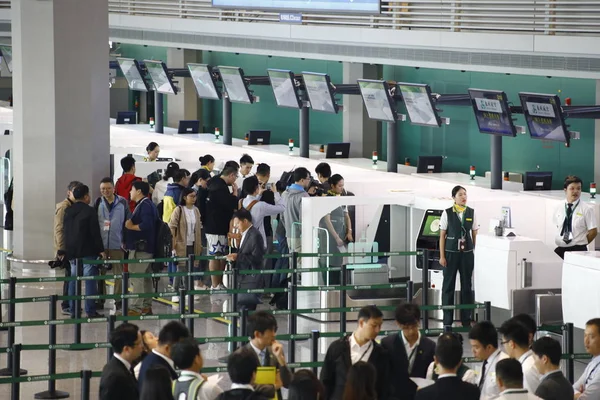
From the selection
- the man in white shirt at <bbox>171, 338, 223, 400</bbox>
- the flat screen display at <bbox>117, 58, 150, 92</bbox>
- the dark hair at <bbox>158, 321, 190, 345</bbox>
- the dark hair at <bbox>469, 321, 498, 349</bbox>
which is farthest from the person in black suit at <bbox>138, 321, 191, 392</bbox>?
the flat screen display at <bbox>117, 58, 150, 92</bbox>

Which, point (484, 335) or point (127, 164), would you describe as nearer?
point (484, 335)

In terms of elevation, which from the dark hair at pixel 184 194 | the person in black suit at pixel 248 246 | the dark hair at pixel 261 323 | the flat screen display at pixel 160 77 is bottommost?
the dark hair at pixel 261 323

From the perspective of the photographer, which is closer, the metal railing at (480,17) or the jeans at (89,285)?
the jeans at (89,285)

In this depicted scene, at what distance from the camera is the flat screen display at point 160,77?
87.0ft

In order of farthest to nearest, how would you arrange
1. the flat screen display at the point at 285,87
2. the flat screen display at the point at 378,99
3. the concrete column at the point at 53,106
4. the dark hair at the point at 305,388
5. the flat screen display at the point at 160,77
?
the flat screen display at the point at 160,77 < the flat screen display at the point at 285,87 < the flat screen display at the point at 378,99 < the concrete column at the point at 53,106 < the dark hair at the point at 305,388

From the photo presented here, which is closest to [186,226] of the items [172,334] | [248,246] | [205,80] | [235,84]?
[248,246]

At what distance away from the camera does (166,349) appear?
768 cm

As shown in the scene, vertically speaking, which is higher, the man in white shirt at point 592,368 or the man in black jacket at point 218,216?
the man in black jacket at point 218,216

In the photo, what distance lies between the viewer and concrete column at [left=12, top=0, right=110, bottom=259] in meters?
16.5

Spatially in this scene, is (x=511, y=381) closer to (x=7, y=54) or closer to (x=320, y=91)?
(x=320, y=91)

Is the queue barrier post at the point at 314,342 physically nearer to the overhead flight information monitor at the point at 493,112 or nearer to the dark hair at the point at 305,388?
the dark hair at the point at 305,388

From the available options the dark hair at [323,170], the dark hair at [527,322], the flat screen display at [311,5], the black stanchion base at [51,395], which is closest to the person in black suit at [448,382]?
the dark hair at [527,322]

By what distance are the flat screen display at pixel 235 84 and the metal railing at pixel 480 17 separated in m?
1.30

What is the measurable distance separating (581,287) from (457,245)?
195cm
